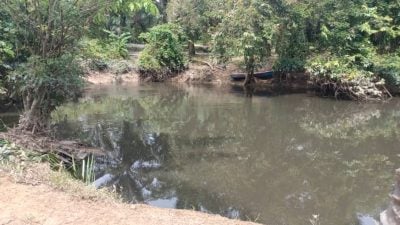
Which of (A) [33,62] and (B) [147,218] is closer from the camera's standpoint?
(B) [147,218]

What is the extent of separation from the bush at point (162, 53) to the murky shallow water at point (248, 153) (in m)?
6.24

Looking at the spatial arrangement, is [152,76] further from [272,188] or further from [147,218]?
[147,218]

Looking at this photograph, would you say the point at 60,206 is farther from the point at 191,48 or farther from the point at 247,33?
the point at 191,48

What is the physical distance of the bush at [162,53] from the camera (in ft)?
76.1

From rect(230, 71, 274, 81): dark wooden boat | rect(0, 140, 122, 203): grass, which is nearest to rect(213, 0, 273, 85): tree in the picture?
rect(230, 71, 274, 81): dark wooden boat

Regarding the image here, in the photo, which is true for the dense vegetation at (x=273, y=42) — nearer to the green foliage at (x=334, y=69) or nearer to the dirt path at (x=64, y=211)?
the green foliage at (x=334, y=69)

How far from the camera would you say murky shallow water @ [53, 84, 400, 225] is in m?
7.11

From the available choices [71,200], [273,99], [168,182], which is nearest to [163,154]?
[168,182]

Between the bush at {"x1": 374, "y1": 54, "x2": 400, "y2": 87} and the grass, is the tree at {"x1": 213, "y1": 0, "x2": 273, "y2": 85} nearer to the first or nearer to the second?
the bush at {"x1": 374, "y1": 54, "x2": 400, "y2": 87}

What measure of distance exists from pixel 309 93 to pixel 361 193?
12583mm

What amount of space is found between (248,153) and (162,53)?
14.2 m

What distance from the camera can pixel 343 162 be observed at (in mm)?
9438

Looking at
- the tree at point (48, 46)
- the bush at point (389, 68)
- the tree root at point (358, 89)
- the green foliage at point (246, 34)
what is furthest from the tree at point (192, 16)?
the tree at point (48, 46)

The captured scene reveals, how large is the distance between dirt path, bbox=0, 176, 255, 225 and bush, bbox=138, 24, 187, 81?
18163 millimetres
